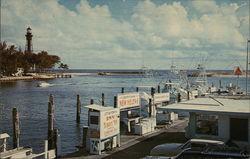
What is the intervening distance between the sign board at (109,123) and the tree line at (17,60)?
9985 centimetres

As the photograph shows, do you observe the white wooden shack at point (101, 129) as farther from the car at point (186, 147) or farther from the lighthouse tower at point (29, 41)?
the lighthouse tower at point (29, 41)

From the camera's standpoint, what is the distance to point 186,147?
15055 millimetres

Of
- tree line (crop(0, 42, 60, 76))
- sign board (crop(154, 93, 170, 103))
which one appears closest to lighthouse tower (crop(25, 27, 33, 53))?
tree line (crop(0, 42, 60, 76))

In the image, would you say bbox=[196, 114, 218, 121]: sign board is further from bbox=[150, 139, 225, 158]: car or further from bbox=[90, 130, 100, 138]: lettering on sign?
bbox=[90, 130, 100, 138]: lettering on sign

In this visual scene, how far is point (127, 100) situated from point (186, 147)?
10953 mm

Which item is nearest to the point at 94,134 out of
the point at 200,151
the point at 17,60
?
the point at 200,151

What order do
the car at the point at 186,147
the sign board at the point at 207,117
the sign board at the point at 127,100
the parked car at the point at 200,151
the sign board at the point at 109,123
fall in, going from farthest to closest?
1. the sign board at the point at 127,100
2. the sign board at the point at 109,123
3. the sign board at the point at 207,117
4. the car at the point at 186,147
5. the parked car at the point at 200,151

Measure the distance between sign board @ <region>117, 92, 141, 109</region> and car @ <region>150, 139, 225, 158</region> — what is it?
8.90 meters

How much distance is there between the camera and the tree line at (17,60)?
127 metres

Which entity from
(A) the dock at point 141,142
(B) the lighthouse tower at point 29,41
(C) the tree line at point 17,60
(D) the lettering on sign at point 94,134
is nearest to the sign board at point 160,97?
(A) the dock at point 141,142

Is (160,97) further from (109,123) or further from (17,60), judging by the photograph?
(17,60)

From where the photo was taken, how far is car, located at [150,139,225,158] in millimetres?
14481

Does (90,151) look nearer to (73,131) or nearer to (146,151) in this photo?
(146,151)

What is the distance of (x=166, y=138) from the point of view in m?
21.6
